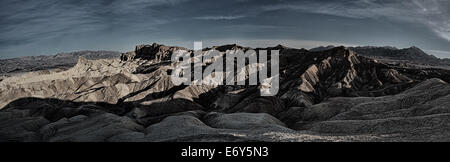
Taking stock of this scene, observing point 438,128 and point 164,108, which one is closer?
point 438,128

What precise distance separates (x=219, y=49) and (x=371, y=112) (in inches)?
3524

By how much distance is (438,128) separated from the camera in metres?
25.4

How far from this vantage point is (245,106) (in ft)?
204

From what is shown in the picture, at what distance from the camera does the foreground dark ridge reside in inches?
1230

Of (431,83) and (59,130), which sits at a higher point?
(431,83)

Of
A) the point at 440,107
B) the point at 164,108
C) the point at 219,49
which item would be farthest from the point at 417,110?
the point at 219,49

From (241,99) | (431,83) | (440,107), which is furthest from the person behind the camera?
(241,99)

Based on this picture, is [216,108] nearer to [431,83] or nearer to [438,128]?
[431,83]

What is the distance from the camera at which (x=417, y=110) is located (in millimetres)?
37500

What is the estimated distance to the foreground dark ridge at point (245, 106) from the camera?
31.2m

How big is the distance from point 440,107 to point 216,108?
4146 cm

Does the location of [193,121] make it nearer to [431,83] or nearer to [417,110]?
[417,110]
